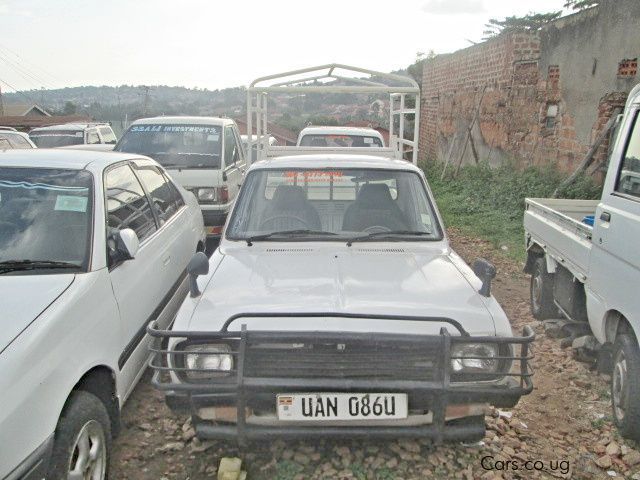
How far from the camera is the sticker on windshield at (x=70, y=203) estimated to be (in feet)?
10.2

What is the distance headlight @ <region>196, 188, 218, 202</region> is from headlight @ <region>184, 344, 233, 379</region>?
16.6ft

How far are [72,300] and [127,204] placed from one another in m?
1.27

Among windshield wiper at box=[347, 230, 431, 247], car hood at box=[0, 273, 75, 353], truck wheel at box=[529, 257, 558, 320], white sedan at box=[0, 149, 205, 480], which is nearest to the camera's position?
white sedan at box=[0, 149, 205, 480]

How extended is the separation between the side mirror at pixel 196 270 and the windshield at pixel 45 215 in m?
0.54

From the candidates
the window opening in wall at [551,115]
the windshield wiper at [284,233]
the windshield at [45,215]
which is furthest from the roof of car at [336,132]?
the windshield at [45,215]

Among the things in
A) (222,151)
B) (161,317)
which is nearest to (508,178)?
(222,151)

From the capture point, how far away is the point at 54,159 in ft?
11.3

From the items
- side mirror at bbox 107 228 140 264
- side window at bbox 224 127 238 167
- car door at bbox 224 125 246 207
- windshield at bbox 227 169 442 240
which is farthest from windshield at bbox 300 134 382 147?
side mirror at bbox 107 228 140 264

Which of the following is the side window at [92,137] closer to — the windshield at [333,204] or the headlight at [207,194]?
the headlight at [207,194]

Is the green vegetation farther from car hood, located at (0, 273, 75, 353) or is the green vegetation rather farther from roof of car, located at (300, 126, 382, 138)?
car hood, located at (0, 273, 75, 353)

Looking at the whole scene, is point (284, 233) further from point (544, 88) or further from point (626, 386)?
point (544, 88)

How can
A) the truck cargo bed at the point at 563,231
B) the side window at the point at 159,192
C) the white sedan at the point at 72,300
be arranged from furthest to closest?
the side window at the point at 159,192 < the truck cargo bed at the point at 563,231 < the white sedan at the point at 72,300

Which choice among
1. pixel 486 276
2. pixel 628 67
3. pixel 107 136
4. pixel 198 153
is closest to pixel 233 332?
pixel 486 276

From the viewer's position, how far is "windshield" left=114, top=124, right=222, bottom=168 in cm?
800
